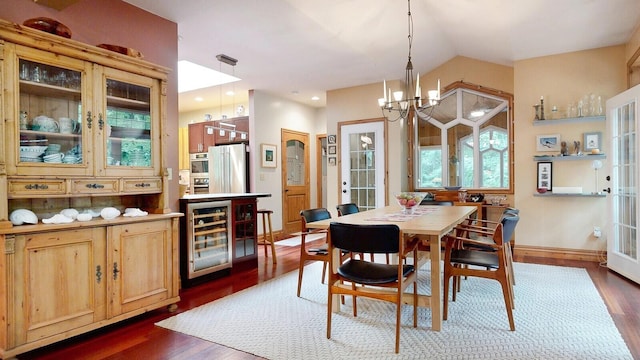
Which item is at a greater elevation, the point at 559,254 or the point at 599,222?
the point at 599,222

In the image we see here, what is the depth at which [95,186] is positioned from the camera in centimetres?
254

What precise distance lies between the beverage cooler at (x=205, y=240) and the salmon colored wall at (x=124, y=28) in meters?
0.26

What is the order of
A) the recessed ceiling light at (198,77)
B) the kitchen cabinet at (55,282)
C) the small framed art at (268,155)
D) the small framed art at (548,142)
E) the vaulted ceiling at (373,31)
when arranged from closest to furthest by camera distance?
the kitchen cabinet at (55,282) → the vaulted ceiling at (373,31) → the small framed art at (548,142) → the recessed ceiling light at (198,77) → the small framed art at (268,155)

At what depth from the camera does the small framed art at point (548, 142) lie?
4.61 m

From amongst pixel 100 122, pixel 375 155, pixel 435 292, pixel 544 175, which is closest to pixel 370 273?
pixel 435 292

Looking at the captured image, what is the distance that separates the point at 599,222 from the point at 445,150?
2.23m

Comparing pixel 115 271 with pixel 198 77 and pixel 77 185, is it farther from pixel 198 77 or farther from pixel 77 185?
pixel 198 77

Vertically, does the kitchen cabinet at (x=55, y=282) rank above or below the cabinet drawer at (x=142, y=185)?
below

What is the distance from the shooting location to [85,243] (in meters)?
2.39

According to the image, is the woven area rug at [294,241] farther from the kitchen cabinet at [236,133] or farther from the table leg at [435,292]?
the table leg at [435,292]

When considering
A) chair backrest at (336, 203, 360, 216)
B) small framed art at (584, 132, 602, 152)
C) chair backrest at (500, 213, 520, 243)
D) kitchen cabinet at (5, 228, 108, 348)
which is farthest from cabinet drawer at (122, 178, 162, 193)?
small framed art at (584, 132, 602, 152)

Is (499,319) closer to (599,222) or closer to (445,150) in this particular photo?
(599,222)

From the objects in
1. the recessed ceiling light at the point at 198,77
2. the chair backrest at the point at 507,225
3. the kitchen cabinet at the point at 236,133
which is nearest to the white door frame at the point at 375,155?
the kitchen cabinet at the point at 236,133

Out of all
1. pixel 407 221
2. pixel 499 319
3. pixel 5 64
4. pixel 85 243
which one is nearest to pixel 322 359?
pixel 407 221
